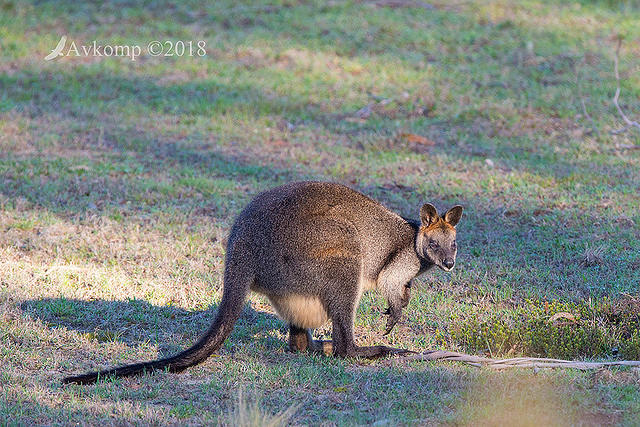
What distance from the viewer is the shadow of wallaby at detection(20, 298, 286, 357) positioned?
6.05 meters

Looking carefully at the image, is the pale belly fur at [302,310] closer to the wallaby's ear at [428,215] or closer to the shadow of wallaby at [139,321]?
the shadow of wallaby at [139,321]

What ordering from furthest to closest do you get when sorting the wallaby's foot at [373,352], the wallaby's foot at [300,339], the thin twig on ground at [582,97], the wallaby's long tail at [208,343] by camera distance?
the thin twig on ground at [582,97] < the wallaby's foot at [300,339] < the wallaby's foot at [373,352] < the wallaby's long tail at [208,343]

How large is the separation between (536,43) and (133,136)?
7.17 metres

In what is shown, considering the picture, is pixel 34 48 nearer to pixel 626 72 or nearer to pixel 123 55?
pixel 123 55

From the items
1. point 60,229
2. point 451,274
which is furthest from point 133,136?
point 451,274

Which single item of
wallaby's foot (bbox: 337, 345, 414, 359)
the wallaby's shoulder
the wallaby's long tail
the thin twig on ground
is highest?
the thin twig on ground

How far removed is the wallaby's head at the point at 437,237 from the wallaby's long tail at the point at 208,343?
1.29m

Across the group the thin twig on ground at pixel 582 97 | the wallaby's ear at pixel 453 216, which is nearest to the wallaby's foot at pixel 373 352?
the wallaby's ear at pixel 453 216

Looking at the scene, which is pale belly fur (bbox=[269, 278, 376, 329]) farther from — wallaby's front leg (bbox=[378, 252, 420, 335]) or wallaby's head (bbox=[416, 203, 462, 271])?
wallaby's head (bbox=[416, 203, 462, 271])

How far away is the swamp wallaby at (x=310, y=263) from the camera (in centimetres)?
544

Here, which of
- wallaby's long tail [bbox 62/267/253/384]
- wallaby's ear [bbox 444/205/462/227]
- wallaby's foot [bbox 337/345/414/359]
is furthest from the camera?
wallaby's ear [bbox 444/205/462/227]

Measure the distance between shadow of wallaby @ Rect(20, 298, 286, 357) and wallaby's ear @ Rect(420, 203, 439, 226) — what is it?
54.4 inches

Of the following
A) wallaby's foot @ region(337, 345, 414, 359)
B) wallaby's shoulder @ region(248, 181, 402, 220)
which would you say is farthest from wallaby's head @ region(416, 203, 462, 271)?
wallaby's foot @ region(337, 345, 414, 359)

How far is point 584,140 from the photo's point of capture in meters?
11.1
